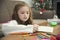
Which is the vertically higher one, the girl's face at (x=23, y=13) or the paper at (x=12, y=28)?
the girl's face at (x=23, y=13)

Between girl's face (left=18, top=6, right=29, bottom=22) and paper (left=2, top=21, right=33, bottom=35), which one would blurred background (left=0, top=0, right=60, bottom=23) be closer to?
girl's face (left=18, top=6, right=29, bottom=22)

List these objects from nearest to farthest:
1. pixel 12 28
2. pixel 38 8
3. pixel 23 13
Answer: pixel 12 28
pixel 23 13
pixel 38 8

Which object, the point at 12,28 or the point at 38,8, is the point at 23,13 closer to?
the point at 12,28

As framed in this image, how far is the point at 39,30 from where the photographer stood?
1.03m

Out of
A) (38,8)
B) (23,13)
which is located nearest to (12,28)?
(23,13)

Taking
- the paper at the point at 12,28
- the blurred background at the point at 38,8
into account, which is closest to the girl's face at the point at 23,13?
the paper at the point at 12,28

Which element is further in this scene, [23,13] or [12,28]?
[23,13]

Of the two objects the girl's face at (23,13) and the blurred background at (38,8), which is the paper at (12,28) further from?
the blurred background at (38,8)

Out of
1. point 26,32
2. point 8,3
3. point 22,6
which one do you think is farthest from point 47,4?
point 26,32

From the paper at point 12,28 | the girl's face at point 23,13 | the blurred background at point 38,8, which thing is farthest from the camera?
the blurred background at point 38,8

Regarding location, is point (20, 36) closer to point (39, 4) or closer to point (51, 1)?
point (39, 4)

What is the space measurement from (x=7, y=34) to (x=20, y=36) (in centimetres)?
9

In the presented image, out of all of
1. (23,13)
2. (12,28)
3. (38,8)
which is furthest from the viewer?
(38,8)

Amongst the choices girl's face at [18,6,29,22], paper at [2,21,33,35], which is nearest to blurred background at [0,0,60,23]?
girl's face at [18,6,29,22]
